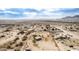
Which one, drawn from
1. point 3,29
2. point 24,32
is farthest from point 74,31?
point 3,29

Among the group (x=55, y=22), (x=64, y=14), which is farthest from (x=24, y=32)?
(x=64, y=14)

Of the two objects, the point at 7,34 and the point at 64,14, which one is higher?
the point at 64,14
